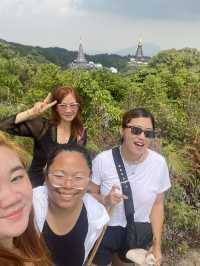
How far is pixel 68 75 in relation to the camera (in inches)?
388

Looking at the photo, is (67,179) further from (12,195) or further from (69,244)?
(12,195)

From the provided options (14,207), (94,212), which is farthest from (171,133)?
(14,207)

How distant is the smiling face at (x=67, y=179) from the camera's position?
2.06m

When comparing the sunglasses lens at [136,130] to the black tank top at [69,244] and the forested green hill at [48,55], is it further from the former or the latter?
the forested green hill at [48,55]

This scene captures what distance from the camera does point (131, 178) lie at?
2.68m

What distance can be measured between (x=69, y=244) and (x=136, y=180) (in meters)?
0.75

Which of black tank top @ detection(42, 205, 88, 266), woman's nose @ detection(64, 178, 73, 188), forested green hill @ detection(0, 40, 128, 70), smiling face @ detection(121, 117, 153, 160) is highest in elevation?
smiling face @ detection(121, 117, 153, 160)

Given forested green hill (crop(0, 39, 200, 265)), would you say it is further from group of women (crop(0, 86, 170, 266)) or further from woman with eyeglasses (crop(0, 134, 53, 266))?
woman with eyeglasses (crop(0, 134, 53, 266))

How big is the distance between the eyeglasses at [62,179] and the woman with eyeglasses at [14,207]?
1.81 feet

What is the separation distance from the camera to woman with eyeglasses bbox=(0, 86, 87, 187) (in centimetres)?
316

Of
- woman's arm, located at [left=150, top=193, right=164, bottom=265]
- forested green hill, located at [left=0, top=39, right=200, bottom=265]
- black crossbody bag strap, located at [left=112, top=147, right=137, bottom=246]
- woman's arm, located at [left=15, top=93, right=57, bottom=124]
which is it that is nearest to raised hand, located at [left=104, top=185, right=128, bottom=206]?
black crossbody bag strap, located at [left=112, top=147, right=137, bottom=246]

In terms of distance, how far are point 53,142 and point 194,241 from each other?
2.17 metres

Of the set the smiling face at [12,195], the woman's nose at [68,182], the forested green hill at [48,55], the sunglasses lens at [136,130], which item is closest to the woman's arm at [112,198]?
the sunglasses lens at [136,130]

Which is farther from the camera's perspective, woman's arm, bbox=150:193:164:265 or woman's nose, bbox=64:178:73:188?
woman's arm, bbox=150:193:164:265
